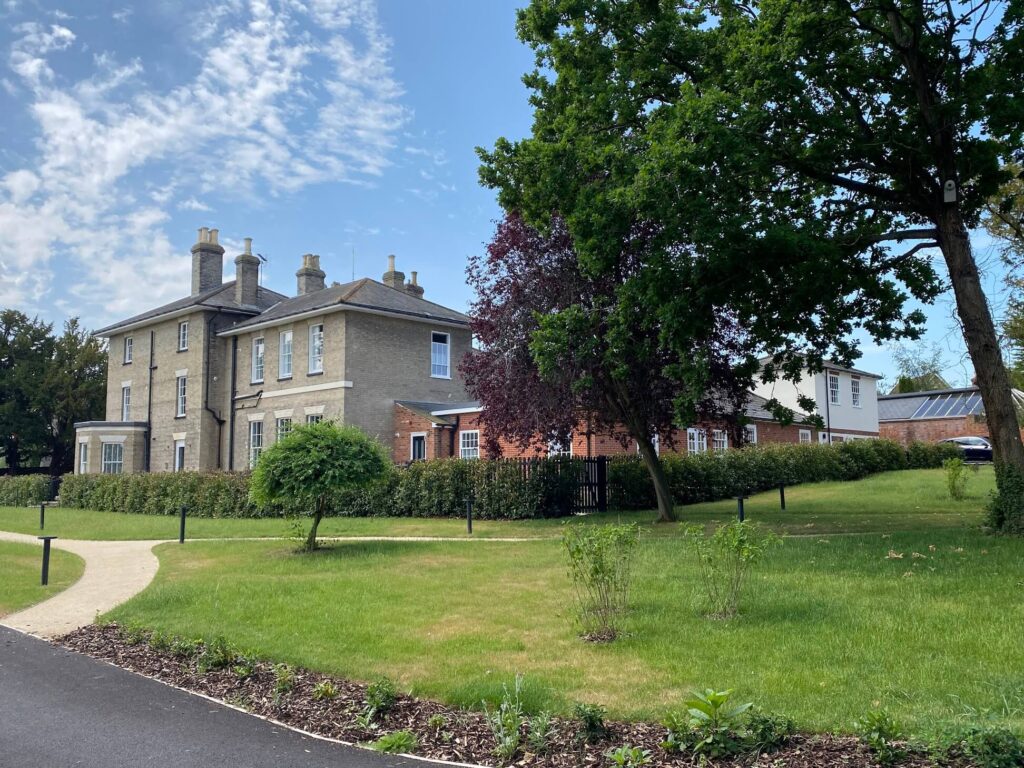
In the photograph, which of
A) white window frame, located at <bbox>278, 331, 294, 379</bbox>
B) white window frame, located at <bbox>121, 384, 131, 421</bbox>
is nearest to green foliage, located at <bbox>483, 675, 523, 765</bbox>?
white window frame, located at <bbox>278, 331, 294, 379</bbox>

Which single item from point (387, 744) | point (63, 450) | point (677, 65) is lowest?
point (387, 744)

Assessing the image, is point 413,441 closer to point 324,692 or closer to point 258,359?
point 258,359

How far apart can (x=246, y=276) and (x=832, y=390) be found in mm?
31354

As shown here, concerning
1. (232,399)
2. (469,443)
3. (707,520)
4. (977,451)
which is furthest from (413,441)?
(977,451)

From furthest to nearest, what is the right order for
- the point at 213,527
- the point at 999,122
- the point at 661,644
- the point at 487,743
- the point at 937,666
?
the point at 213,527, the point at 999,122, the point at 661,644, the point at 937,666, the point at 487,743

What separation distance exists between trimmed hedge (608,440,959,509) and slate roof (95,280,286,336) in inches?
851

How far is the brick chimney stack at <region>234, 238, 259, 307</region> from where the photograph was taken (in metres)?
38.2

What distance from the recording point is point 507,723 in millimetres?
5586

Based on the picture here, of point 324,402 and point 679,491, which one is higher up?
point 324,402

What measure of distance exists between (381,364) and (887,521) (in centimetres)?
2023

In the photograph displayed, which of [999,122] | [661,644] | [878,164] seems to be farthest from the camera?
[878,164]

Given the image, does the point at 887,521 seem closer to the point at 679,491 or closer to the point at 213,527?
the point at 679,491

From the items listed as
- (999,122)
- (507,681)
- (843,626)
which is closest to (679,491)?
(999,122)

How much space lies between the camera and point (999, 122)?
12.6 metres
